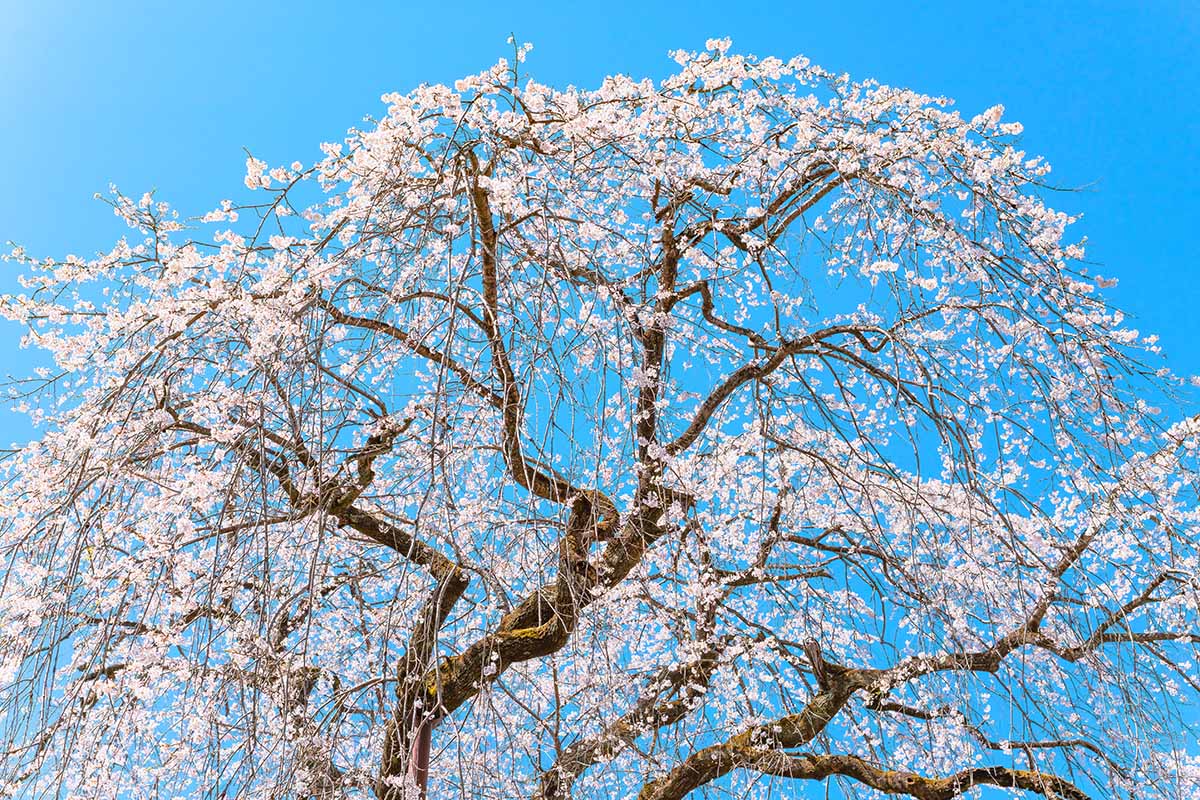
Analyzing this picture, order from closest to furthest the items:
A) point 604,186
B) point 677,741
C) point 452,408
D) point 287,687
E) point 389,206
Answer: point 287,687, point 452,408, point 389,206, point 604,186, point 677,741

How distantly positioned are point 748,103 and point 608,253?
75 cm

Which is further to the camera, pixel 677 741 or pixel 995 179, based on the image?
pixel 677 741

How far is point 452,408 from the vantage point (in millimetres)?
2029

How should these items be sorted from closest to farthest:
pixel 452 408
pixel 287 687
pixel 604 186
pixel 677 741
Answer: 1. pixel 287 687
2. pixel 452 408
3. pixel 604 186
4. pixel 677 741

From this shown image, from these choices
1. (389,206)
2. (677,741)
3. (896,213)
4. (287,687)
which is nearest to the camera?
(287,687)

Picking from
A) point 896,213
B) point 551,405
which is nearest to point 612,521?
point 896,213

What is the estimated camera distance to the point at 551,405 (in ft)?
5.65

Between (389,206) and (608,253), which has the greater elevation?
A: (608,253)

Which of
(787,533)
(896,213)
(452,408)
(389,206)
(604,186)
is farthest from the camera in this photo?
(787,533)

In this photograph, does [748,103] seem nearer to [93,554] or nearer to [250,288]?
[250,288]

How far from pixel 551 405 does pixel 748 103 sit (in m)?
2.09

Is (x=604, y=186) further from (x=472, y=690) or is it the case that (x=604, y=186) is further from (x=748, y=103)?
(x=472, y=690)

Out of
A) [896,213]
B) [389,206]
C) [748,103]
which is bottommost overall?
[389,206]

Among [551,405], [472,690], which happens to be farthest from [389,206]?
[472,690]
